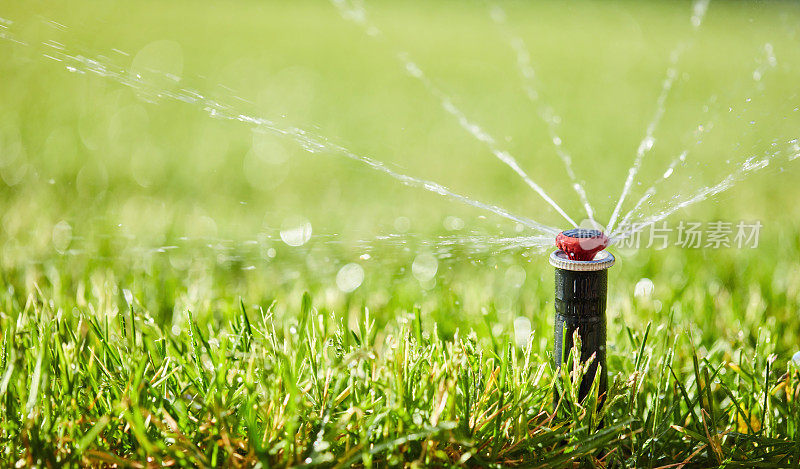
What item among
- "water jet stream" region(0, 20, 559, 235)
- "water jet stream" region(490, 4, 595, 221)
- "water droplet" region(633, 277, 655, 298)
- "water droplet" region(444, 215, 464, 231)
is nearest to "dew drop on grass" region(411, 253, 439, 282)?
Answer: "water droplet" region(444, 215, 464, 231)

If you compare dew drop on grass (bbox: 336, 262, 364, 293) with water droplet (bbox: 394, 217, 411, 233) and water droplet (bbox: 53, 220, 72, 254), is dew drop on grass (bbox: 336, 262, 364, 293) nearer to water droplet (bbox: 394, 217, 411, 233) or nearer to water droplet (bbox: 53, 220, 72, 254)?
water droplet (bbox: 394, 217, 411, 233)

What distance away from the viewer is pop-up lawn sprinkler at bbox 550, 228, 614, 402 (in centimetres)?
129

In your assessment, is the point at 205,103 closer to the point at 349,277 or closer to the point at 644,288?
the point at 349,277

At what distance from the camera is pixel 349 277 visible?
8.72 feet

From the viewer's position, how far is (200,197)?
3.63m

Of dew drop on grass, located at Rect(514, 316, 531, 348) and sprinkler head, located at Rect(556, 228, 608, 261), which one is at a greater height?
sprinkler head, located at Rect(556, 228, 608, 261)

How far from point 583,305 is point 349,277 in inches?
56.3

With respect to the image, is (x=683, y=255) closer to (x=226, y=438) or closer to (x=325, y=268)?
(x=325, y=268)

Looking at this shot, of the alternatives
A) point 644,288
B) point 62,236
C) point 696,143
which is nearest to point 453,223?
point 644,288

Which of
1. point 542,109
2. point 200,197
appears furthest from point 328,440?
point 542,109

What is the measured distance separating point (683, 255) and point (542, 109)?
3.43 m

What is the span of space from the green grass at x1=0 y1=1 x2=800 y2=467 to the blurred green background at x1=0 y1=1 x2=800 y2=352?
2 cm

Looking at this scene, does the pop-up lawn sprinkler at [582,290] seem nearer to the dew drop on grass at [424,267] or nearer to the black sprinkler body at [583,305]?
the black sprinkler body at [583,305]

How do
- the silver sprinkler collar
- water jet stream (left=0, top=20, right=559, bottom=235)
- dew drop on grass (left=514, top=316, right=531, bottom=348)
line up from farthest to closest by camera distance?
water jet stream (left=0, top=20, right=559, bottom=235) → dew drop on grass (left=514, top=316, right=531, bottom=348) → the silver sprinkler collar
